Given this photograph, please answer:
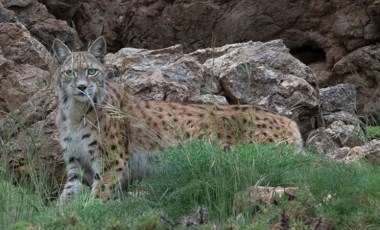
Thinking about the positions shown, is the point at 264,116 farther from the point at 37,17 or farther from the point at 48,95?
the point at 37,17

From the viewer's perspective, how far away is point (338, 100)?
46.1 ft

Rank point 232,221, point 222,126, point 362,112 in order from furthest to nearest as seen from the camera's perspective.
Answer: point 362,112, point 222,126, point 232,221

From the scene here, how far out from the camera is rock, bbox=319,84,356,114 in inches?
551

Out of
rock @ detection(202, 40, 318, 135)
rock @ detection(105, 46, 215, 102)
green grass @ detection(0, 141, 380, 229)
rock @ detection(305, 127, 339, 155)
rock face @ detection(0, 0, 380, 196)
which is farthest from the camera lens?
rock @ detection(202, 40, 318, 135)

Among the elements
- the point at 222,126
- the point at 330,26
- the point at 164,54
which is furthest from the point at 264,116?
the point at 330,26

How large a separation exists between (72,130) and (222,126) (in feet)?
5.27

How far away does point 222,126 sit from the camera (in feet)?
37.3

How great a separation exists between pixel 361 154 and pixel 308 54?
6945 mm

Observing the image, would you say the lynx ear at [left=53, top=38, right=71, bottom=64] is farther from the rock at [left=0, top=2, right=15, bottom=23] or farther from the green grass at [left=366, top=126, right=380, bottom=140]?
the green grass at [left=366, top=126, right=380, bottom=140]

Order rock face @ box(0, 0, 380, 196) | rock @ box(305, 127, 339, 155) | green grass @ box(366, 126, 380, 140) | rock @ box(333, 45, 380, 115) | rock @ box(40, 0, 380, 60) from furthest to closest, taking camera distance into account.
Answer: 1. rock @ box(40, 0, 380, 60)
2. rock @ box(333, 45, 380, 115)
3. green grass @ box(366, 126, 380, 140)
4. rock face @ box(0, 0, 380, 196)
5. rock @ box(305, 127, 339, 155)

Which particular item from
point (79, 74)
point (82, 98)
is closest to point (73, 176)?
point (82, 98)

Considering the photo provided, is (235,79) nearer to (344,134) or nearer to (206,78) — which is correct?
(206,78)

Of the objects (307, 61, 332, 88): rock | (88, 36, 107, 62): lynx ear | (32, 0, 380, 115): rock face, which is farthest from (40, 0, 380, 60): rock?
(88, 36, 107, 62): lynx ear

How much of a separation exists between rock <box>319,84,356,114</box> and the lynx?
2111 millimetres
